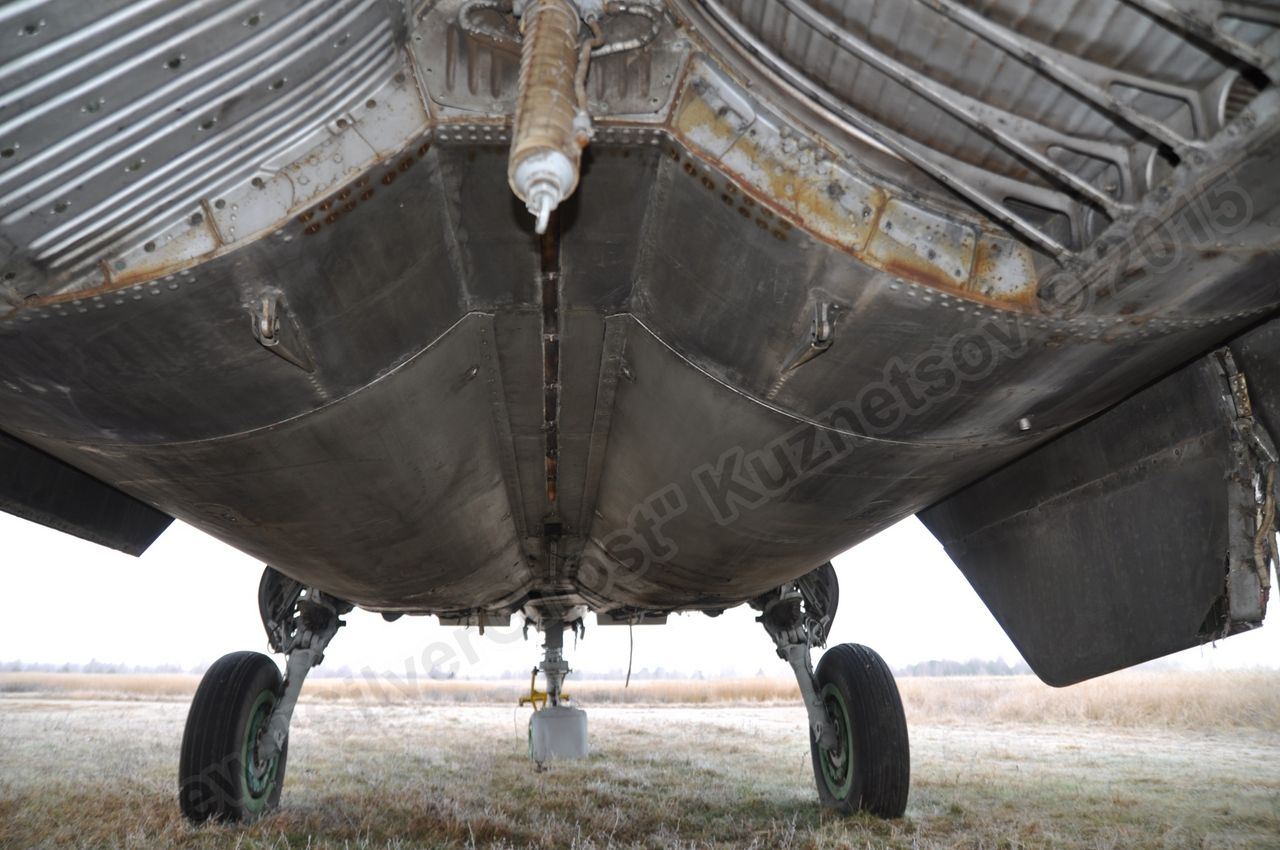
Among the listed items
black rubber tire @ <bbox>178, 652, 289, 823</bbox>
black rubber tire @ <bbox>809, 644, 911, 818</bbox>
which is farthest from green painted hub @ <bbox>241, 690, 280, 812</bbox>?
black rubber tire @ <bbox>809, 644, 911, 818</bbox>

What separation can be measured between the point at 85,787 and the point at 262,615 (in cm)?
261

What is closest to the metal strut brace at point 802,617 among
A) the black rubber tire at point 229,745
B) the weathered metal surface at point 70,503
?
the black rubber tire at point 229,745

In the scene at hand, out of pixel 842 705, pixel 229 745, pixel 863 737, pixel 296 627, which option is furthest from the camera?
pixel 296 627

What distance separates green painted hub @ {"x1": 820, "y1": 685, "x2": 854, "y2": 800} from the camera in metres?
6.36

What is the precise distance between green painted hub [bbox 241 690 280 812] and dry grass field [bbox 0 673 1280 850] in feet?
0.82

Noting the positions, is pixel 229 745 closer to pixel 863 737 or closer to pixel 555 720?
pixel 863 737

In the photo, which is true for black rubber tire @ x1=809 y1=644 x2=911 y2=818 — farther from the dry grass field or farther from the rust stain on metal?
the rust stain on metal

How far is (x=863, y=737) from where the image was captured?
20.3 feet

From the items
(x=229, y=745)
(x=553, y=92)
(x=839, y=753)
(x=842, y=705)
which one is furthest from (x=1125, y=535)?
(x=229, y=745)

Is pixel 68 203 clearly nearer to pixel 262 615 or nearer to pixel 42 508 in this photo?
pixel 42 508

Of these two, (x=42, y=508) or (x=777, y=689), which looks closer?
(x=42, y=508)

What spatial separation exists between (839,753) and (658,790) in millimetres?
1982

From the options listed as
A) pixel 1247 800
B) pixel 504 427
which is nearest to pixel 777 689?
pixel 1247 800

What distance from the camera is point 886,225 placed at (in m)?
2.34
